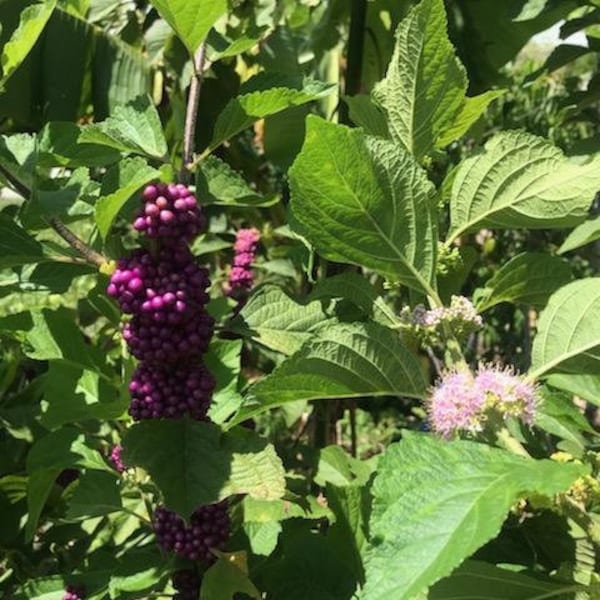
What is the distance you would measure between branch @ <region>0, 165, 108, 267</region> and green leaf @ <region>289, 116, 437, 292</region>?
0.37 m

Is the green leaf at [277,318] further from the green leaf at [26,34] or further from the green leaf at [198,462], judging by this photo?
the green leaf at [26,34]

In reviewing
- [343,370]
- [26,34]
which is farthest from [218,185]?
[343,370]

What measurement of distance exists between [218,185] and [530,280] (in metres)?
0.47

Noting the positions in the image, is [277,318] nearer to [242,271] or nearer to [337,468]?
[337,468]

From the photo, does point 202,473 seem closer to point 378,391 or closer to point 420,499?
point 378,391

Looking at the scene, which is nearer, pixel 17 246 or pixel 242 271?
pixel 17 246

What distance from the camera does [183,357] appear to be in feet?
3.37

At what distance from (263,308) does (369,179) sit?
0.43m

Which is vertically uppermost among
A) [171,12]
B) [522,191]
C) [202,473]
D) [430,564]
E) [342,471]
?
[171,12]

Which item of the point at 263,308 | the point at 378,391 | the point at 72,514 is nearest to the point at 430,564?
the point at 378,391

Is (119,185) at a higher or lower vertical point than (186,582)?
higher

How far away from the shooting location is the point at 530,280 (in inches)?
39.0

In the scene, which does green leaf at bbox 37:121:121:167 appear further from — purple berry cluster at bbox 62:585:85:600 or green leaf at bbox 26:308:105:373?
purple berry cluster at bbox 62:585:85:600

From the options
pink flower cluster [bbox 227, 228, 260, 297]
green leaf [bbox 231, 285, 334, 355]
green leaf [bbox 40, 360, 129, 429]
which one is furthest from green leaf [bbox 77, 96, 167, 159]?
pink flower cluster [bbox 227, 228, 260, 297]
